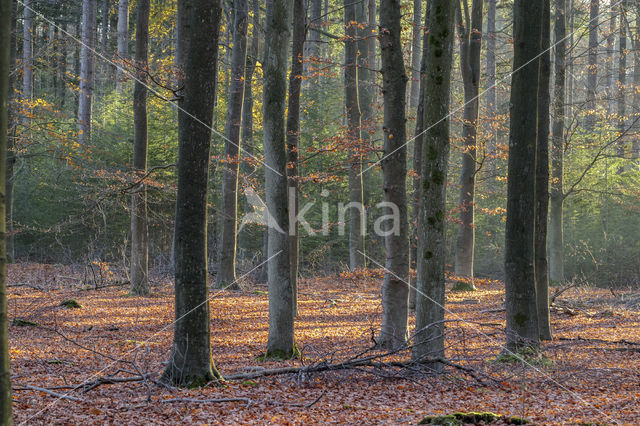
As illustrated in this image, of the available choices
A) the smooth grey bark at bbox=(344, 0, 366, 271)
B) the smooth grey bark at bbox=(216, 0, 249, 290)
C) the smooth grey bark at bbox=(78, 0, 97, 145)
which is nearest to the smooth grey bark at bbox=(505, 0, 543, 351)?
the smooth grey bark at bbox=(216, 0, 249, 290)

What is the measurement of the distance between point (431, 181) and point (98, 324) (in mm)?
7062

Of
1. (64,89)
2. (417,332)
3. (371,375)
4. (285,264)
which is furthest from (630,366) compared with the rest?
(64,89)

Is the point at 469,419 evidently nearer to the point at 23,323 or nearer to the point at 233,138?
the point at 23,323

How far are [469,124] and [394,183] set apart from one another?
7169mm

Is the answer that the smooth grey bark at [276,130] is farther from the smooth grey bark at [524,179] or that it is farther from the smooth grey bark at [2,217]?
the smooth grey bark at [2,217]

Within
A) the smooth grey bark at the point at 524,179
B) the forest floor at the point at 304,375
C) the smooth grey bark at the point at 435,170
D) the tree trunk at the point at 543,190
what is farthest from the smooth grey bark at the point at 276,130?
the tree trunk at the point at 543,190

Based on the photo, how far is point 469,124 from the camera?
15555mm

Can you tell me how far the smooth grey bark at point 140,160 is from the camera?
13.9m

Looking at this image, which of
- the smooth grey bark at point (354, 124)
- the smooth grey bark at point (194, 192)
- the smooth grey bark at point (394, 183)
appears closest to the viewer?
the smooth grey bark at point (194, 192)

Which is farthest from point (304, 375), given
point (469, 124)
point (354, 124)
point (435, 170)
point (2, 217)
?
point (354, 124)

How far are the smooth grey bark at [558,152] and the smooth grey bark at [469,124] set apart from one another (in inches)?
79.5

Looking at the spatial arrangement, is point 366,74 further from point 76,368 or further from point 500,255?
point 76,368

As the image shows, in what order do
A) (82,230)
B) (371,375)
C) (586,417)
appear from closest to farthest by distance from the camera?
(586,417) → (371,375) → (82,230)

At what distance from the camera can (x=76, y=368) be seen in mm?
7688
